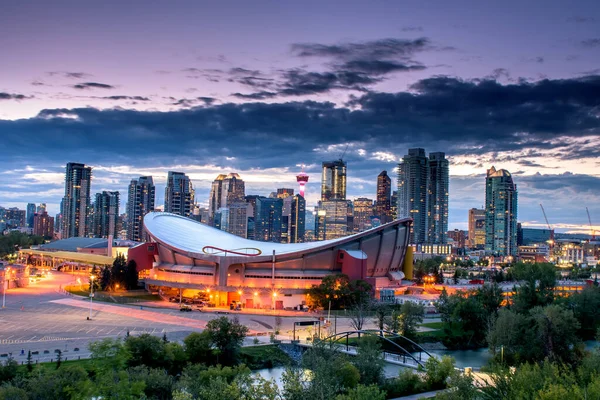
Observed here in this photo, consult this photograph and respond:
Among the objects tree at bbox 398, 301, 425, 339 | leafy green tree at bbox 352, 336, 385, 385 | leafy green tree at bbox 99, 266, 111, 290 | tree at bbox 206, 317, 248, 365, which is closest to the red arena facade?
leafy green tree at bbox 99, 266, 111, 290

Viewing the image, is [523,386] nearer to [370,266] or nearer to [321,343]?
[321,343]

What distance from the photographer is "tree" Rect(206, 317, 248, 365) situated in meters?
39.0

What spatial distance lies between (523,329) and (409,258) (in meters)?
39.5

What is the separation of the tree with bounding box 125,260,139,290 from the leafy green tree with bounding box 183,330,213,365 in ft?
129

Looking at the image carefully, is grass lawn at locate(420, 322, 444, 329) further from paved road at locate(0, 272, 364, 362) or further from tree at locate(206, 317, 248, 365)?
tree at locate(206, 317, 248, 365)

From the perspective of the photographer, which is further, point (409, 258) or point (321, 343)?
point (409, 258)

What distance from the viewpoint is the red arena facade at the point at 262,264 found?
2635 inches

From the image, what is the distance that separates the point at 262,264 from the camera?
69.6m

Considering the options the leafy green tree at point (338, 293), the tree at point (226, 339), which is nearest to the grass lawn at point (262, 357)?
the tree at point (226, 339)

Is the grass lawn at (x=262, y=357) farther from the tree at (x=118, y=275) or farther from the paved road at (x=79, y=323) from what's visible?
the tree at (x=118, y=275)

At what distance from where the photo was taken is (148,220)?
275 ft

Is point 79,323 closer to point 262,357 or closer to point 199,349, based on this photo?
point 199,349

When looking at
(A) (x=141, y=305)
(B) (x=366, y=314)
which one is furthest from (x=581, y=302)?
(A) (x=141, y=305)

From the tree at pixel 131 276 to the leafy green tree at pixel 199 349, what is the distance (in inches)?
1551
